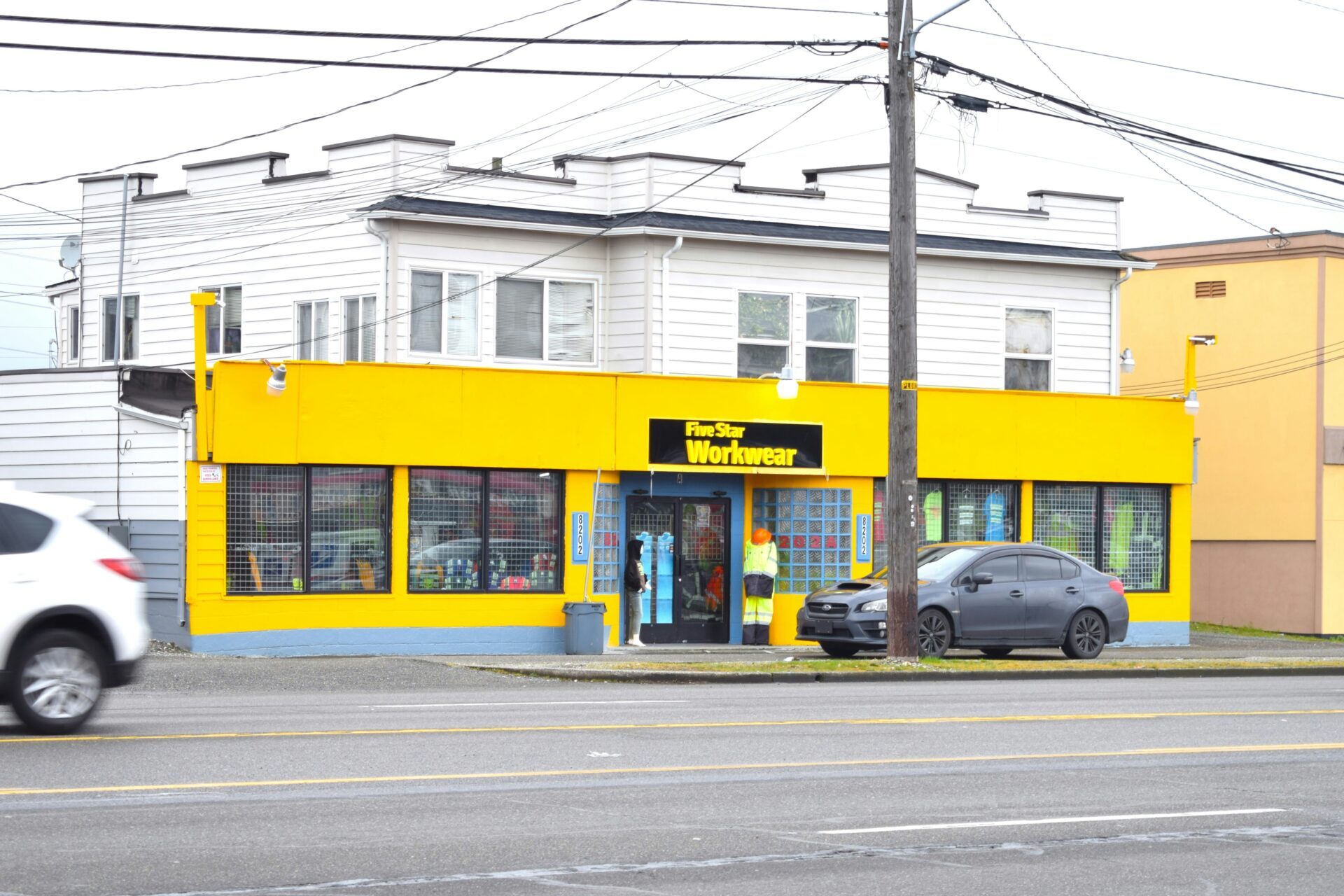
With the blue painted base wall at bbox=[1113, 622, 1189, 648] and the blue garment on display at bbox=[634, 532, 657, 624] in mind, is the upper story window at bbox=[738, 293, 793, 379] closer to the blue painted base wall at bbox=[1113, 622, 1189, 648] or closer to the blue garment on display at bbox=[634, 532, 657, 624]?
the blue garment on display at bbox=[634, 532, 657, 624]

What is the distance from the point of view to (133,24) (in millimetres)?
18141

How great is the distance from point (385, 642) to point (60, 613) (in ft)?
40.4

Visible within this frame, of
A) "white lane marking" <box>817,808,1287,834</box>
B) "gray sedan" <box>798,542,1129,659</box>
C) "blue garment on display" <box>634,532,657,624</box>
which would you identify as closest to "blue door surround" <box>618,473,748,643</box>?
"blue garment on display" <box>634,532,657,624</box>

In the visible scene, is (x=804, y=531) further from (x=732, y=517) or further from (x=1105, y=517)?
(x=1105, y=517)

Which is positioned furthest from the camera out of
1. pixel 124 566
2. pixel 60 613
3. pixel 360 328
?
pixel 360 328

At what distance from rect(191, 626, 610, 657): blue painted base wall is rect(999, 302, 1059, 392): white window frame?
879 centimetres

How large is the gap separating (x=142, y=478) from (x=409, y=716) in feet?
34.4

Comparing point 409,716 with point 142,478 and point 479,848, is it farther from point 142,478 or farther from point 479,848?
point 142,478

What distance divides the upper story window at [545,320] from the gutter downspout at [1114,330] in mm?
9710

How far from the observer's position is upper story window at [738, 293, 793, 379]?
27.7 meters

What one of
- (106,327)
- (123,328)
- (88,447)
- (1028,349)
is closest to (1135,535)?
(1028,349)

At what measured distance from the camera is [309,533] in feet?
78.6

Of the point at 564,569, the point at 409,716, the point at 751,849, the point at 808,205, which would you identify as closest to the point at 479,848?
the point at 751,849

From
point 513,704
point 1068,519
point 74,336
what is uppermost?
point 74,336
